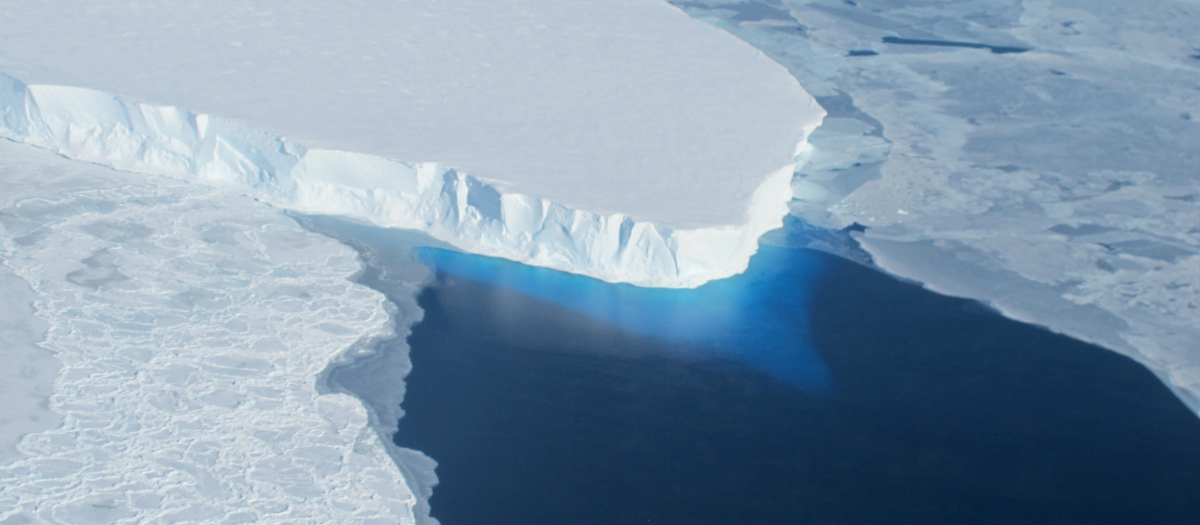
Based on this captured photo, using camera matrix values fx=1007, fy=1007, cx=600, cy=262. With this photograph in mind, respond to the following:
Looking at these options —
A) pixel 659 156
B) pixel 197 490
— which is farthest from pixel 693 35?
pixel 197 490

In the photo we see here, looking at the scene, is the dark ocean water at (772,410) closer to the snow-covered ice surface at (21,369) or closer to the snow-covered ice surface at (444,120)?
the snow-covered ice surface at (444,120)

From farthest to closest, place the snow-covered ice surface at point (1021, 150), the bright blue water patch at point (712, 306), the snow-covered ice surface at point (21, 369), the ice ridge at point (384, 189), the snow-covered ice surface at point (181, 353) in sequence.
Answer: the snow-covered ice surface at point (1021, 150), the ice ridge at point (384, 189), the bright blue water patch at point (712, 306), the snow-covered ice surface at point (21, 369), the snow-covered ice surface at point (181, 353)

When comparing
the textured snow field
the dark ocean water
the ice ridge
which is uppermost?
the textured snow field

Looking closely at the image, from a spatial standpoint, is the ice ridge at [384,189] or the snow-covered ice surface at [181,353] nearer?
the snow-covered ice surface at [181,353]

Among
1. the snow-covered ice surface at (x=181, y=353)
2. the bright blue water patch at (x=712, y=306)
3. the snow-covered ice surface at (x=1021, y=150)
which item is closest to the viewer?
the snow-covered ice surface at (x=181, y=353)

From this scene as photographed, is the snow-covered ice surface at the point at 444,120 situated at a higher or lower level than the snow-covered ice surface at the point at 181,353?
higher

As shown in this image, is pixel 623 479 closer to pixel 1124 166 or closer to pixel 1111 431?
pixel 1111 431

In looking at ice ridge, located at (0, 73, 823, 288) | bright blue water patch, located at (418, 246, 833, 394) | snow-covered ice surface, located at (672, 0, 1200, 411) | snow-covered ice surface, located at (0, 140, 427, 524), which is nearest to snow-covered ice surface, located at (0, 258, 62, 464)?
snow-covered ice surface, located at (0, 140, 427, 524)

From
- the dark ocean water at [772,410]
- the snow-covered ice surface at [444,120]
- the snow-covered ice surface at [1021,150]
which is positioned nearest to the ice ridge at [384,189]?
the snow-covered ice surface at [444,120]

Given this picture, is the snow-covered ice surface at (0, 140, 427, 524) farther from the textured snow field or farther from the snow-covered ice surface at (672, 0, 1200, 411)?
the snow-covered ice surface at (672, 0, 1200, 411)
